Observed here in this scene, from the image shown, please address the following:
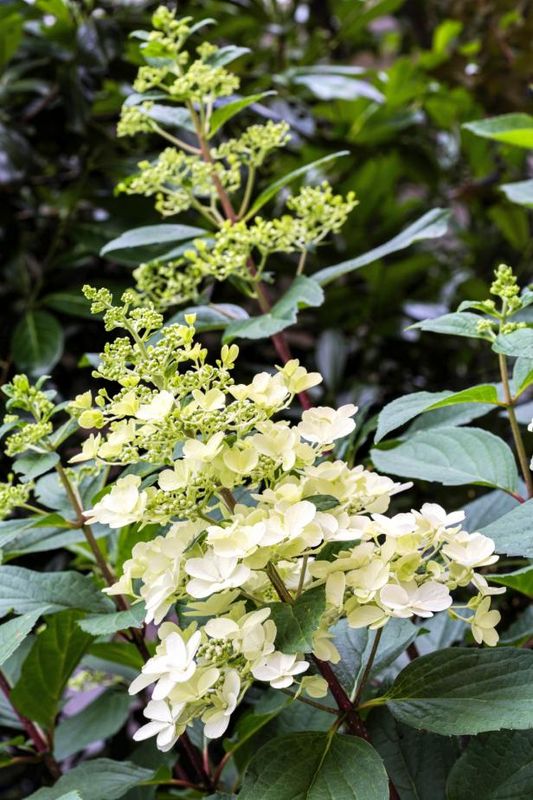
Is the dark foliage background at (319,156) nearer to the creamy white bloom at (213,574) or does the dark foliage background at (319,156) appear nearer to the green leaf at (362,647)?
the green leaf at (362,647)

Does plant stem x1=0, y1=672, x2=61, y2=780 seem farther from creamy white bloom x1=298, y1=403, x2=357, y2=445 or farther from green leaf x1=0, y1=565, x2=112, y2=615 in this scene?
creamy white bloom x1=298, y1=403, x2=357, y2=445

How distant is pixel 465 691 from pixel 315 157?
1045mm

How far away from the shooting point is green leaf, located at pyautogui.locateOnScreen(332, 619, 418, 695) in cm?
56

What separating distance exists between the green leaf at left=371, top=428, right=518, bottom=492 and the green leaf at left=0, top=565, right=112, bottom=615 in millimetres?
240

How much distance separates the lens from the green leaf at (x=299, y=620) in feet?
1.38

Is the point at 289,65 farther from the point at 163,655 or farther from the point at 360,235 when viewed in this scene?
the point at 163,655

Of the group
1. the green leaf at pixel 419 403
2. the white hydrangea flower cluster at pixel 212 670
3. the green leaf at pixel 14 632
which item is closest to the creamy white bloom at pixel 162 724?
the white hydrangea flower cluster at pixel 212 670

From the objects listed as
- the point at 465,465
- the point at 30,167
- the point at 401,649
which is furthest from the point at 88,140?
the point at 401,649

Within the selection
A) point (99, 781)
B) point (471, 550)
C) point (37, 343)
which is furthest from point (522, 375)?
point (37, 343)

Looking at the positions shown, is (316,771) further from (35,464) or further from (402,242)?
(402,242)

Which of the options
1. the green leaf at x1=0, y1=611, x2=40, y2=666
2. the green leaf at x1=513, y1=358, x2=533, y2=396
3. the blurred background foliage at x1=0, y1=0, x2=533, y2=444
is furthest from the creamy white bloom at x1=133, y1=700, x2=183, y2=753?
the blurred background foliage at x1=0, y1=0, x2=533, y2=444

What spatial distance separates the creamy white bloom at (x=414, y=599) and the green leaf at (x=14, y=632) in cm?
23

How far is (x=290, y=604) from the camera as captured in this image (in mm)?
454

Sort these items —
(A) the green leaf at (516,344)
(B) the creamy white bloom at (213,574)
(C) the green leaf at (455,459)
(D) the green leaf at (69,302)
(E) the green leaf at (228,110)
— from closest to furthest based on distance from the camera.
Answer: (B) the creamy white bloom at (213,574), (A) the green leaf at (516,344), (C) the green leaf at (455,459), (E) the green leaf at (228,110), (D) the green leaf at (69,302)
